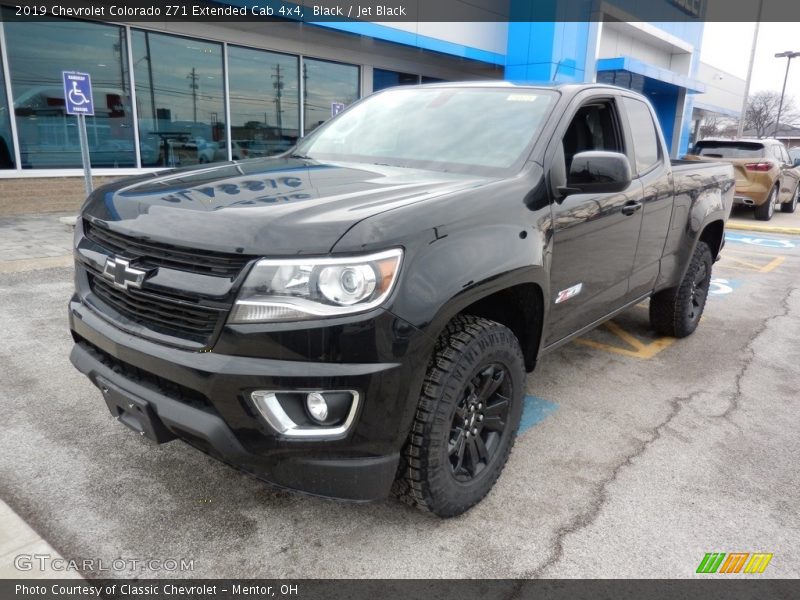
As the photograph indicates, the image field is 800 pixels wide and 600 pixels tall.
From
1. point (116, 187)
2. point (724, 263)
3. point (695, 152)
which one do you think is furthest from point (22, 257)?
point (695, 152)

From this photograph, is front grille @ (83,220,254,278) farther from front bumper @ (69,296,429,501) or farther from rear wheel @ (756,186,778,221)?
rear wheel @ (756,186,778,221)

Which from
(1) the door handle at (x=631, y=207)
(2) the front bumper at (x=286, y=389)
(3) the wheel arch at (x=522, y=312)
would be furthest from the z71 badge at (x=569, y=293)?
(2) the front bumper at (x=286, y=389)

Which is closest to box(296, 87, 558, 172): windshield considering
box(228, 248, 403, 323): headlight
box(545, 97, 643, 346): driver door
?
box(545, 97, 643, 346): driver door

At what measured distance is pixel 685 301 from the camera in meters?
4.75

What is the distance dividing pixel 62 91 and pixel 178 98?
78.4 inches

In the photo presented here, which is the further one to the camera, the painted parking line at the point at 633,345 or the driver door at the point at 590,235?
the painted parking line at the point at 633,345

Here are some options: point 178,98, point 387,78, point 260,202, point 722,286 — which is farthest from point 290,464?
point 387,78

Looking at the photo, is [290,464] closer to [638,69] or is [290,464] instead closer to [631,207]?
[631,207]

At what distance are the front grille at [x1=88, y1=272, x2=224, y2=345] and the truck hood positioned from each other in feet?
0.68

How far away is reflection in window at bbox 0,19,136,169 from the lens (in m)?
9.65

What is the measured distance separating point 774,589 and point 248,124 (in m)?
12.4

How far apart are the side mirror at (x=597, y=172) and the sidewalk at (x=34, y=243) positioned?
5.70 metres

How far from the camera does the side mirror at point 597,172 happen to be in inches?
108

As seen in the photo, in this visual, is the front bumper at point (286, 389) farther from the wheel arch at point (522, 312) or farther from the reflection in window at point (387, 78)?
the reflection in window at point (387, 78)
